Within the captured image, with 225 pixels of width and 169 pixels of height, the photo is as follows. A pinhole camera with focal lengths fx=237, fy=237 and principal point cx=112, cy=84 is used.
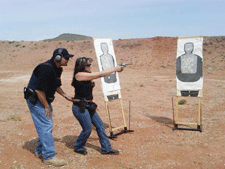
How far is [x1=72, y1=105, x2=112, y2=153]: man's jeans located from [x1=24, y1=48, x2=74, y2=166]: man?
508 millimetres

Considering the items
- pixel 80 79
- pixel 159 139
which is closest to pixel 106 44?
pixel 80 79

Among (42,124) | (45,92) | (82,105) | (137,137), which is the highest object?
(45,92)

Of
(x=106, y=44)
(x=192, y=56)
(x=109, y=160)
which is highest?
(x=106, y=44)

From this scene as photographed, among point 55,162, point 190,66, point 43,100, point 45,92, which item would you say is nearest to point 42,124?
point 43,100

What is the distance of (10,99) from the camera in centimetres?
1038

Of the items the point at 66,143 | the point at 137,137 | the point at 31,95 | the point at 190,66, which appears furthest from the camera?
the point at 190,66

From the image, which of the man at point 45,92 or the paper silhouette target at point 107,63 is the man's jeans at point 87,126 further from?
Result: the paper silhouette target at point 107,63

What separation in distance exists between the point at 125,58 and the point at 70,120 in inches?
1052

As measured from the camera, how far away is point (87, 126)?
4.16m

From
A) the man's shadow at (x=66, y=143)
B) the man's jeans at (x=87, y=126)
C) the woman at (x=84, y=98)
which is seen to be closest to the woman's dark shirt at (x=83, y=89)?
the woman at (x=84, y=98)

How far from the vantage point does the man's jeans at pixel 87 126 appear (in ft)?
13.5

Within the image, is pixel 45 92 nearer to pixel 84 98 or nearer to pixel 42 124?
pixel 42 124

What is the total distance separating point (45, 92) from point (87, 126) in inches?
37.7

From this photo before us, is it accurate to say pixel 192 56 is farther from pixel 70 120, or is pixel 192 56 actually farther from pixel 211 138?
pixel 70 120
